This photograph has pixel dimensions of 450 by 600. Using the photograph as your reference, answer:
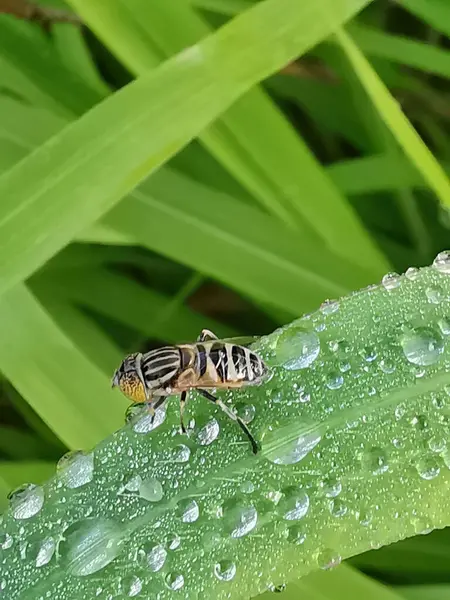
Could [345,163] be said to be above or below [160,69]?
below

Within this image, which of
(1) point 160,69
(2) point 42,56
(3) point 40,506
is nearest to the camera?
(3) point 40,506

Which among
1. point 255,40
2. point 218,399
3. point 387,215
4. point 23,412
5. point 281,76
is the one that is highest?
point 255,40

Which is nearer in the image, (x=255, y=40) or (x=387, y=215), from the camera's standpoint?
(x=255, y=40)

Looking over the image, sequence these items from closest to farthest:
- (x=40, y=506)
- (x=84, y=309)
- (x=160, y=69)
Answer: (x=40, y=506) < (x=160, y=69) < (x=84, y=309)

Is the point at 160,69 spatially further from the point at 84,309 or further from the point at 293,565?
the point at 84,309

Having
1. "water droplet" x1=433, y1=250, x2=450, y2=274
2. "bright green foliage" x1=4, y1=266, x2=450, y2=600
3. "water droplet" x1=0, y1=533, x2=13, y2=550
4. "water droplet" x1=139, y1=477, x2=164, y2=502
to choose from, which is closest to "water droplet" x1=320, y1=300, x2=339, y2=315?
"bright green foliage" x1=4, y1=266, x2=450, y2=600

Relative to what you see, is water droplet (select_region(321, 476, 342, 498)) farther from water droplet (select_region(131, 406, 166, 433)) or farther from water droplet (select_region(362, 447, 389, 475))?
water droplet (select_region(131, 406, 166, 433))

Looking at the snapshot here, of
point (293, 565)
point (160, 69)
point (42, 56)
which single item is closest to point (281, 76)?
point (42, 56)

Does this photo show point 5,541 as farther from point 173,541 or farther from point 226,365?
point 226,365
